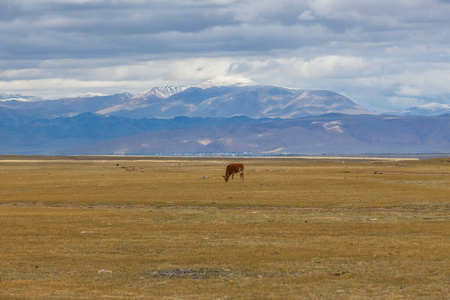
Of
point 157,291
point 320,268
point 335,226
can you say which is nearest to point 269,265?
point 320,268

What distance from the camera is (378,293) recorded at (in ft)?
54.2

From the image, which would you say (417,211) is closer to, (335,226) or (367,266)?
(335,226)

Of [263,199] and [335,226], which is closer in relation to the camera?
[335,226]

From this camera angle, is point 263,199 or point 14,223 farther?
point 263,199

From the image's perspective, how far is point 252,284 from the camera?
17766 millimetres

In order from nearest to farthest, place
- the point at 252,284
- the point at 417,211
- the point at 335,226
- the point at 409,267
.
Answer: the point at 252,284, the point at 409,267, the point at 335,226, the point at 417,211

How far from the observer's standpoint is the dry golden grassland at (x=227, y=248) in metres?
17.3

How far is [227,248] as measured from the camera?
23594mm

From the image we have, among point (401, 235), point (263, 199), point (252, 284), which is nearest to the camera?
point (252, 284)

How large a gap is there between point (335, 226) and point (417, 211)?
8.38 metres

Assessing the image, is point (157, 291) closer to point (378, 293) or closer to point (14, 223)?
point (378, 293)

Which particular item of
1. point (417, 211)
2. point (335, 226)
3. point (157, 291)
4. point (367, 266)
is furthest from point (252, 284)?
point (417, 211)

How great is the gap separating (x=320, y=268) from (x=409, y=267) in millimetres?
2267

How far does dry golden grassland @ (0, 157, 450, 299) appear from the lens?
17312 millimetres
